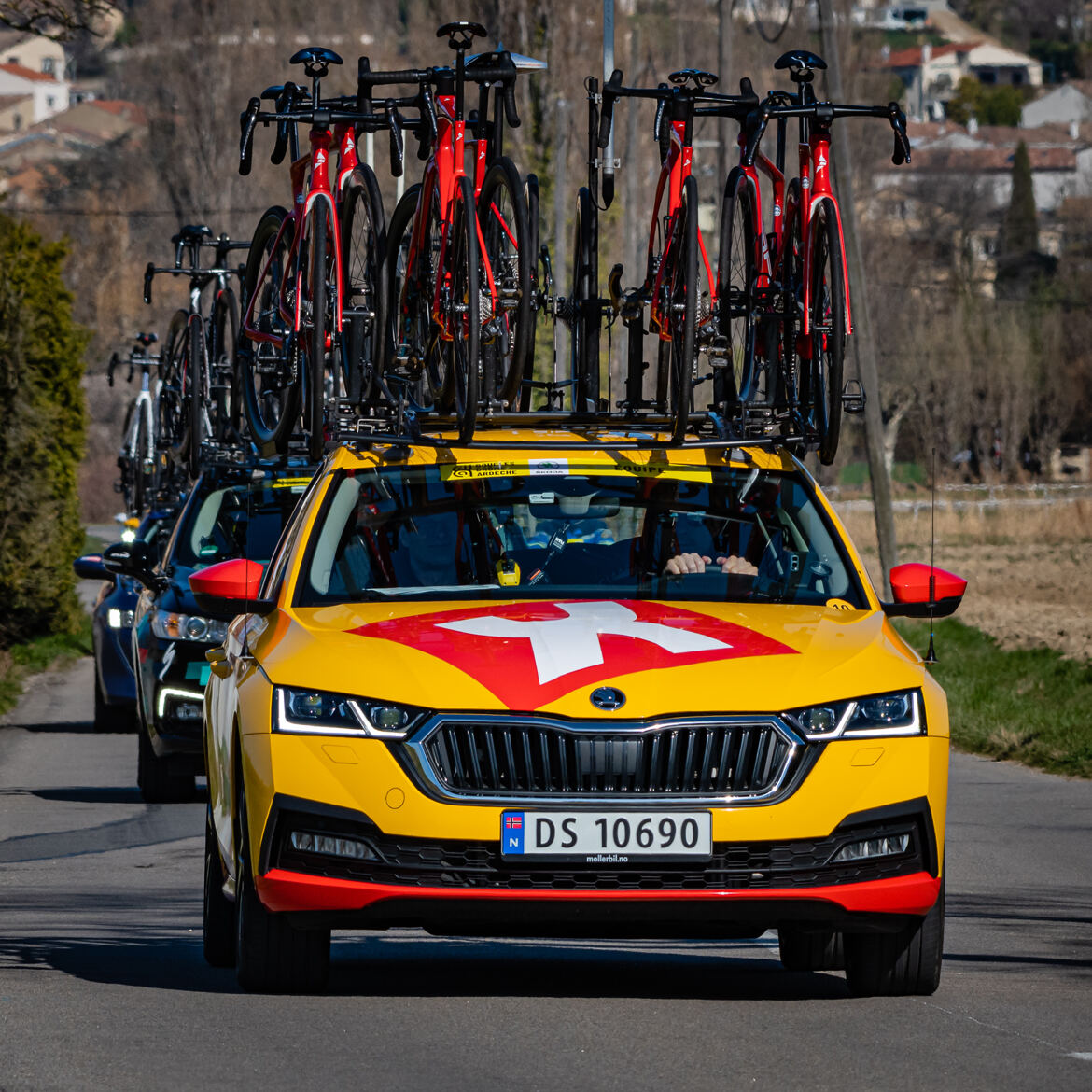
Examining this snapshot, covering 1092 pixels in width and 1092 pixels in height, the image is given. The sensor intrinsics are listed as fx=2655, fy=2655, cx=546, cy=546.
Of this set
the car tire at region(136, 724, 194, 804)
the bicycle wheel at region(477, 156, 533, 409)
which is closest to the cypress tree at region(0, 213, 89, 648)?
the car tire at region(136, 724, 194, 804)

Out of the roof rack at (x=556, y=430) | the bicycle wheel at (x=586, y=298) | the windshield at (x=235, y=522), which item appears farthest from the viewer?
the windshield at (x=235, y=522)

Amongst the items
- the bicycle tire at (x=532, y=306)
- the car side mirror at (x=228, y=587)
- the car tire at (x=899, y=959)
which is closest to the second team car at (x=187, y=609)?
the bicycle tire at (x=532, y=306)

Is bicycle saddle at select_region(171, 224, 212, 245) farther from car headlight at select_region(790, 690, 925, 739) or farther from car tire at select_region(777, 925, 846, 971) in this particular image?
car headlight at select_region(790, 690, 925, 739)

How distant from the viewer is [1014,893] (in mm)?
10797

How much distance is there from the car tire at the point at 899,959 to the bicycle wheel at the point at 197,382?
10529mm

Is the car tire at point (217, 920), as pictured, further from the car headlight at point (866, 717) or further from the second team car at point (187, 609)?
the second team car at point (187, 609)

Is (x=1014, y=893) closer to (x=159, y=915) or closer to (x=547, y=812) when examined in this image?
(x=159, y=915)

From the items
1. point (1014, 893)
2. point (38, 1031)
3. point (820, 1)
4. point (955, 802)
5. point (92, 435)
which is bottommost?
point (92, 435)

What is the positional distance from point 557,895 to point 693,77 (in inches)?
224

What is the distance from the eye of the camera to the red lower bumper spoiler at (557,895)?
23.1ft

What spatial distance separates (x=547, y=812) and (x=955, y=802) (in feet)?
27.5

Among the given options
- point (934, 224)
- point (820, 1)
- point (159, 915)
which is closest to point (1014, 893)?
point (159, 915)

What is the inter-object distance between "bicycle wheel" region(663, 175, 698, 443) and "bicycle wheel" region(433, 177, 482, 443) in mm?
750

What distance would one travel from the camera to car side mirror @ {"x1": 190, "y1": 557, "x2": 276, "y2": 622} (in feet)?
27.5
